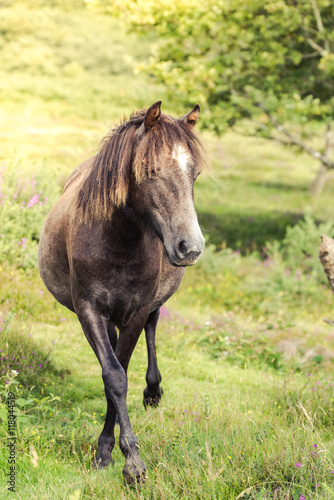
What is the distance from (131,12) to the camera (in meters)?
12.0

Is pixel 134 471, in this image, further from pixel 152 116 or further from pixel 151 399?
pixel 152 116

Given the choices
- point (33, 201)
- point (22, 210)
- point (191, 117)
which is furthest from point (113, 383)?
point (22, 210)

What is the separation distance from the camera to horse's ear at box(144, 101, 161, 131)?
2.88m

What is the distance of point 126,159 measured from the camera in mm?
3064

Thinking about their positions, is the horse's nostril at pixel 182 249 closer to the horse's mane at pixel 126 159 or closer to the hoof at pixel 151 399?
the horse's mane at pixel 126 159

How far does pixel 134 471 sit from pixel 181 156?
2.00m

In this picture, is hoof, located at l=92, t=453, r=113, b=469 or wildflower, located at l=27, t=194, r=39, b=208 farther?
wildflower, located at l=27, t=194, r=39, b=208

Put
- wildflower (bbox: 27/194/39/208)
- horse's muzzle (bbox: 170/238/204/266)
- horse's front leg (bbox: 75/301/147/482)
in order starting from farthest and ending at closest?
wildflower (bbox: 27/194/39/208)
horse's front leg (bbox: 75/301/147/482)
horse's muzzle (bbox: 170/238/204/266)

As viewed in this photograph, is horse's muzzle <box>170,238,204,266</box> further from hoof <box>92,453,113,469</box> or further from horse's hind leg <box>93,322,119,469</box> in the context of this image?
hoof <box>92,453,113,469</box>

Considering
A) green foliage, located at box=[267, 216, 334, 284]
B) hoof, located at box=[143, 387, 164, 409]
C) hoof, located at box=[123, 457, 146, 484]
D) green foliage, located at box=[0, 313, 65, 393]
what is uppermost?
hoof, located at box=[123, 457, 146, 484]

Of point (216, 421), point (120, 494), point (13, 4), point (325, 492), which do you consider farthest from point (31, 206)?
point (13, 4)

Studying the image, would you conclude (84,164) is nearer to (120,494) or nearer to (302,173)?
(120,494)

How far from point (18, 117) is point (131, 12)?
18.7 meters

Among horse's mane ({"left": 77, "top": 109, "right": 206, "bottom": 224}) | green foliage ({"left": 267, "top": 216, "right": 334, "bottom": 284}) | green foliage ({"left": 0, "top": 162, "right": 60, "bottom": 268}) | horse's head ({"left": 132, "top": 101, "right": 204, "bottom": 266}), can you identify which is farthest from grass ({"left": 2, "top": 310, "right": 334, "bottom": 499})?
green foliage ({"left": 267, "top": 216, "right": 334, "bottom": 284})
